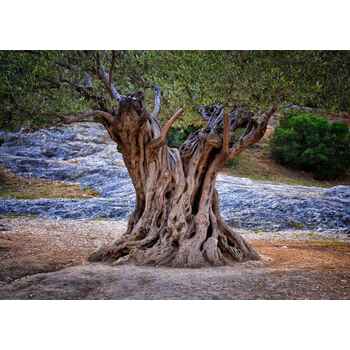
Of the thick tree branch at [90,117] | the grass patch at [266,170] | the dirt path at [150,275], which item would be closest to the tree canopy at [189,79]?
the thick tree branch at [90,117]

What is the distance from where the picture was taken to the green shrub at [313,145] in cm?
904

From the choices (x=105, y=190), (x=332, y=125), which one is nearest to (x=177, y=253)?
(x=332, y=125)

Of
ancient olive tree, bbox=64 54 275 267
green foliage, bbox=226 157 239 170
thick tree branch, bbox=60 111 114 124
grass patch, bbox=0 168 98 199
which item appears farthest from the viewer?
green foliage, bbox=226 157 239 170

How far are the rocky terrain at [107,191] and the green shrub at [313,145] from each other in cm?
43

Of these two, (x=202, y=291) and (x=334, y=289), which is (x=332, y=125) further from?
(x=202, y=291)

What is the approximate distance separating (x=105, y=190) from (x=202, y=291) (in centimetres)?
545

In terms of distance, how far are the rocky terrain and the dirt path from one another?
0.74 m

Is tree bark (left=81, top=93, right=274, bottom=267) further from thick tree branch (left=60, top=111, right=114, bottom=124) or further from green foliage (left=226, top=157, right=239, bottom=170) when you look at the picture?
green foliage (left=226, top=157, right=239, bottom=170)

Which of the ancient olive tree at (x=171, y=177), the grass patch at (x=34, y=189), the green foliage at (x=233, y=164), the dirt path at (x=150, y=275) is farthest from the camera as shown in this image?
the green foliage at (x=233, y=164)

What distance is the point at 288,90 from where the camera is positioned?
7.43 m

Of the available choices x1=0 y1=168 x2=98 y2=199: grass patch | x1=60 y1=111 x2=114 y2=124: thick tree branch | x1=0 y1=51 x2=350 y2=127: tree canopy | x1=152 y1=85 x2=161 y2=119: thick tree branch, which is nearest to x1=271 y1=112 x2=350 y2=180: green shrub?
x1=0 y1=51 x2=350 y2=127: tree canopy

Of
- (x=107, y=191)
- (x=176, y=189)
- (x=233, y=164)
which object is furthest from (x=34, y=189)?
(x=233, y=164)

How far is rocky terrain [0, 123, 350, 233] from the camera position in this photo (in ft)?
30.3

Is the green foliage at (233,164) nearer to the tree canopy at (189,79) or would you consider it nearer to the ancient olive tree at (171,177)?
the ancient olive tree at (171,177)
